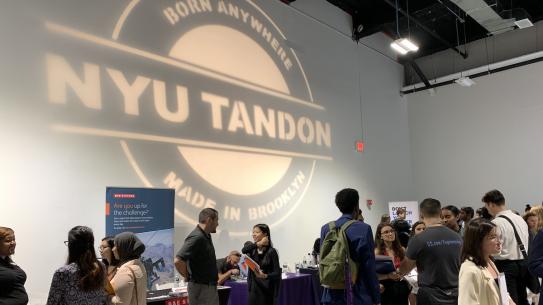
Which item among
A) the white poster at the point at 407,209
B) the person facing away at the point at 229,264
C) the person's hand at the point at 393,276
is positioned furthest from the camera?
the white poster at the point at 407,209

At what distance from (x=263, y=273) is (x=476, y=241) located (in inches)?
94.6

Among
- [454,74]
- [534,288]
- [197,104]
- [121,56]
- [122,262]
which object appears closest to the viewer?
[122,262]

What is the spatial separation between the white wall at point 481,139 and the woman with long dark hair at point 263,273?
591cm

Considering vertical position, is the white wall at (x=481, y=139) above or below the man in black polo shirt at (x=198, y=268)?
above

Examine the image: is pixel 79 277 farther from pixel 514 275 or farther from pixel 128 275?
pixel 514 275

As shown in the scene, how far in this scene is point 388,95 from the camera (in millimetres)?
9523

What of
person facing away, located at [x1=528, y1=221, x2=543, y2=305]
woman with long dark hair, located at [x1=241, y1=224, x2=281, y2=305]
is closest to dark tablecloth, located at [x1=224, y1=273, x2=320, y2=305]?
woman with long dark hair, located at [x1=241, y1=224, x2=281, y2=305]

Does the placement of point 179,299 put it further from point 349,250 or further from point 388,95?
point 388,95

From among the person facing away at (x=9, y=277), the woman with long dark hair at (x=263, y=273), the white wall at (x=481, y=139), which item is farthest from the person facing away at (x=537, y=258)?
the white wall at (x=481, y=139)

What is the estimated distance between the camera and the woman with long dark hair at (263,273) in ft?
14.2

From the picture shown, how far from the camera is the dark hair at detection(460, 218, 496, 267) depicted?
227 cm

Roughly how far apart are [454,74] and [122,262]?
8.27 meters

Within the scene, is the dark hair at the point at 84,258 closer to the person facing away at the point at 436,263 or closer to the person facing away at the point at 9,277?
the person facing away at the point at 9,277

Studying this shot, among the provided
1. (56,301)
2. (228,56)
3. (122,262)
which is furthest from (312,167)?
(56,301)
